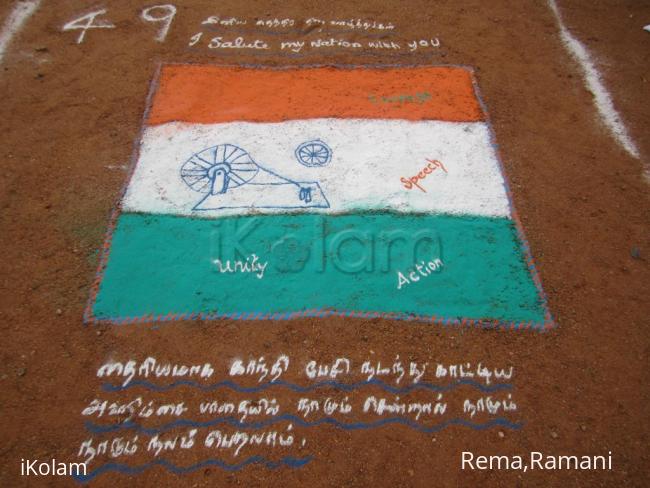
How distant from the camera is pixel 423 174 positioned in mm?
4918

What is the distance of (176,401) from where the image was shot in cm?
347

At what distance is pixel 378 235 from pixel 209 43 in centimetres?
432

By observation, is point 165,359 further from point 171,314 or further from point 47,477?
point 47,477

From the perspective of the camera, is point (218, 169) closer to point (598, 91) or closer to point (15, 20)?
point (15, 20)

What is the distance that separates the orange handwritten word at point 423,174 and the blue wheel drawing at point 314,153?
921 mm

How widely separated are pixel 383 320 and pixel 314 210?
141 centimetres

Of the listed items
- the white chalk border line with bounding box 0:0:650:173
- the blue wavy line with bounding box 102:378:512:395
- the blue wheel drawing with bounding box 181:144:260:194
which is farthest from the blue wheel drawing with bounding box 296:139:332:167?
the white chalk border line with bounding box 0:0:650:173

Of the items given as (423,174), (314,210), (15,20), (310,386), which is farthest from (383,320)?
(15,20)

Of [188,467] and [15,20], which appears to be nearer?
[188,467]

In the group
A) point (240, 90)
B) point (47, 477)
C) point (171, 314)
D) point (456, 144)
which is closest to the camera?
point (47, 477)

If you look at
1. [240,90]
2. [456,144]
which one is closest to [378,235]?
[456,144]

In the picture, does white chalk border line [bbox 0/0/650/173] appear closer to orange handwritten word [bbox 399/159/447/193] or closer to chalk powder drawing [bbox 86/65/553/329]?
chalk powder drawing [bbox 86/65/553/329]

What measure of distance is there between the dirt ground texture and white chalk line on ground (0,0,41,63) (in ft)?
0.58

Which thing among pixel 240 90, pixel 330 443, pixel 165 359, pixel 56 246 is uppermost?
pixel 240 90
